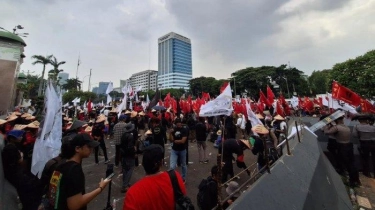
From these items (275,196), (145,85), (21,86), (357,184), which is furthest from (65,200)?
(145,85)

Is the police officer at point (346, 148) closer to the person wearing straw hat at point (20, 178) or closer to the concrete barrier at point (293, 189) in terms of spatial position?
the concrete barrier at point (293, 189)

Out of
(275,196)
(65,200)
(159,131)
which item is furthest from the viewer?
(159,131)

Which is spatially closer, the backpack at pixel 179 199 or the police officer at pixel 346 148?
the backpack at pixel 179 199

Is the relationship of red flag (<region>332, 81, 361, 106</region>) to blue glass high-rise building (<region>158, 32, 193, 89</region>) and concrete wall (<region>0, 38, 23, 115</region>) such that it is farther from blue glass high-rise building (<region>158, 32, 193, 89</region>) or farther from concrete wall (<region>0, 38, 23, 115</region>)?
blue glass high-rise building (<region>158, 32, 193, 89</region>)

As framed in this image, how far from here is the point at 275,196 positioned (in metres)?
2.51

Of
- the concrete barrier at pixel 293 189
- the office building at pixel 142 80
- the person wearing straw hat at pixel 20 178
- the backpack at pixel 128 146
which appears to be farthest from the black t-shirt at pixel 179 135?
the office building at pixel 142 80

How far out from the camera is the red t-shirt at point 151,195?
193 centimetres

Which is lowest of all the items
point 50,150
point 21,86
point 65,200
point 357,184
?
point 357,184

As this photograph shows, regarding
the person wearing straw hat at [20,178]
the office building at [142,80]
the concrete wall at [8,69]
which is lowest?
the person wearing straw hat at [20,178]

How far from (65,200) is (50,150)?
1.42m

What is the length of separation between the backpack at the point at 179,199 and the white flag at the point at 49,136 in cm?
206

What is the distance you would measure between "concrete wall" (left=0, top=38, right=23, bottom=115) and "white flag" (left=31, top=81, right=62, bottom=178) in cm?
1495

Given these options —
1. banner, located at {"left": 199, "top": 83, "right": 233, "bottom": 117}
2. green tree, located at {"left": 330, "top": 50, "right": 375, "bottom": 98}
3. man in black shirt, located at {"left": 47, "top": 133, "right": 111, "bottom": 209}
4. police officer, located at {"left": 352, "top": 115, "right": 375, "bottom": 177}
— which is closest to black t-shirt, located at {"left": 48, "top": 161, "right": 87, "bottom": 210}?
man in black shirt, located at {"left": 47, "top": 133, "right": 111, "bottom": 209}

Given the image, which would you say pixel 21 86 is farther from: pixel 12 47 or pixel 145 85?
pixel 145 85
